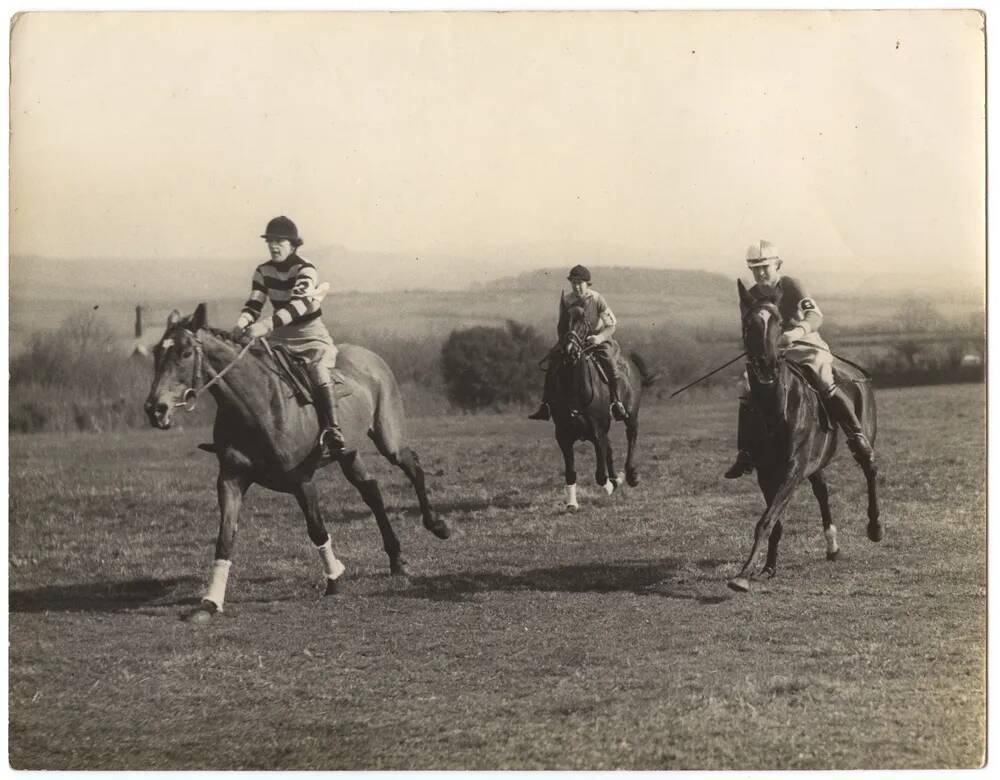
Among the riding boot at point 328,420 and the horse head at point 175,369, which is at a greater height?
the horse head at point 175,369

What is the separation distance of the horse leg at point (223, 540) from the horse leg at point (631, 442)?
9.44 ft

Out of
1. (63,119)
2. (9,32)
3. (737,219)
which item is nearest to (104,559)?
(63,119)

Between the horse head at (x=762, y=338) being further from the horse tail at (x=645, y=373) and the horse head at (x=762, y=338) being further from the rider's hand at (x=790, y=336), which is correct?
the horse tail at (x=645, y=373)

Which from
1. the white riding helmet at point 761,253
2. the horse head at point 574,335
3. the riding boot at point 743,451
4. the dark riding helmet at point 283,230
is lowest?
the riding boot at point 743,451

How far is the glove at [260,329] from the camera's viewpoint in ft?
27.2

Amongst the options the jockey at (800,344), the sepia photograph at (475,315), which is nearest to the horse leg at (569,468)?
the sepia photograph at (475,315)

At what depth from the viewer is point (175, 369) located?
7.88 m

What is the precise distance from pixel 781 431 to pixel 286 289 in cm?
345

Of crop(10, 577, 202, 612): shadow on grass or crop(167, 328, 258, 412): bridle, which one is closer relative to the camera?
crop(167, 328, 258, 412): bridle

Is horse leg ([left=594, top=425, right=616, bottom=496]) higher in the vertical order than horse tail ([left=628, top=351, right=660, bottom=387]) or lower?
lower

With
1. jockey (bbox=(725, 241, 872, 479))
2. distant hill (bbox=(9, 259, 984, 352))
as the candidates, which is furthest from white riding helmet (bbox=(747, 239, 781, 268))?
distant hill (bbox=(9, 259, 984, 352))

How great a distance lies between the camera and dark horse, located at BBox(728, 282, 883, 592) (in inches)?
321

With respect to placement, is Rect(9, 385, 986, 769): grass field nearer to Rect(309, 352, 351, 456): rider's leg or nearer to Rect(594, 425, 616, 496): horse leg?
Rect(594, 425, 616, 496): horse leg

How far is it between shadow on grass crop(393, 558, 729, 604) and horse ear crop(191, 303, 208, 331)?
7.32ft
